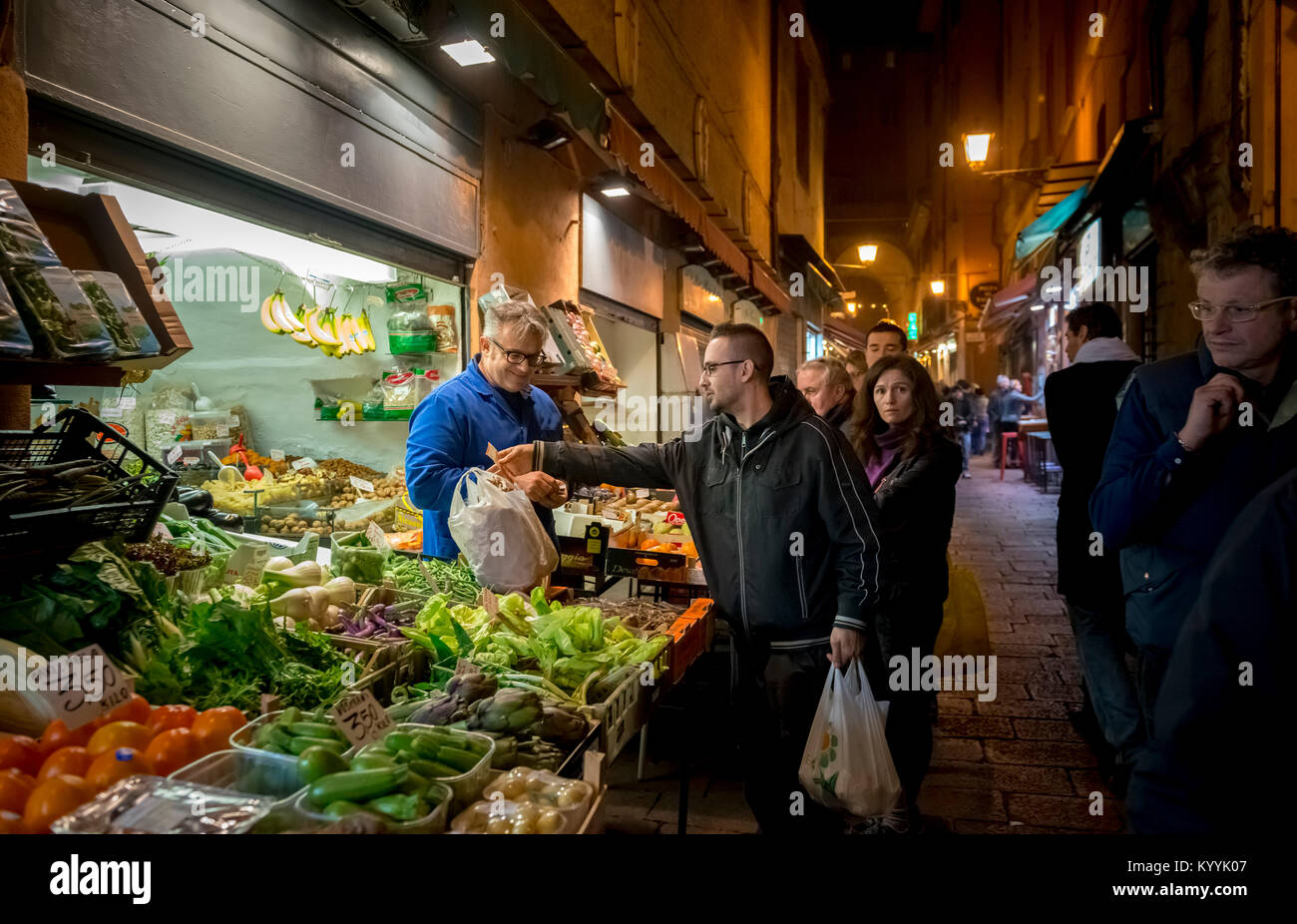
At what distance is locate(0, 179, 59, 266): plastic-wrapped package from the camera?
7.25 ft

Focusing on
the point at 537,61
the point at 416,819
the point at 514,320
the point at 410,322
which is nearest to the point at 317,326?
the point at 410,322

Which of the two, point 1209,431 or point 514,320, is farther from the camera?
point 514,320

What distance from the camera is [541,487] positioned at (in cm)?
355

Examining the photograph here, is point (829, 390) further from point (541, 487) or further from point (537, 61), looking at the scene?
point (537, 61)

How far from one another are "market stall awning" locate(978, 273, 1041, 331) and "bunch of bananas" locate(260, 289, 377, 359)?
15.7 meters

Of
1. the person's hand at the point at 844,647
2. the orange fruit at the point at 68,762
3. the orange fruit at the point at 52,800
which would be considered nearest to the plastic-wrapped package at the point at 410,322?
the person's hand at the point at 844,647

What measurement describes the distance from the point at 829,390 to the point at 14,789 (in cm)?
450

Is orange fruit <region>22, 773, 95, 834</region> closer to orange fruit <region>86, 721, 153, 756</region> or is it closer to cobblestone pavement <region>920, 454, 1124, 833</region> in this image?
orange fruit <region>86, 721, 153, 756</region>

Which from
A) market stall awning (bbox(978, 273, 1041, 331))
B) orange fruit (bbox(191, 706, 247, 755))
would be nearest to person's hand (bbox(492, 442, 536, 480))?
orange fruit (bbox(191, 706, 247, 755))

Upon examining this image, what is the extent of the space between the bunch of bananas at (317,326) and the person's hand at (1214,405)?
5899 mm

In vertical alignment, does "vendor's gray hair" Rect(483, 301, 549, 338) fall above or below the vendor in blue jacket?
above

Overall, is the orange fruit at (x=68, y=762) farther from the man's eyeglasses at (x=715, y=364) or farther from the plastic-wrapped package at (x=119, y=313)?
the man's eyeglasses at (x=715, y=364)
